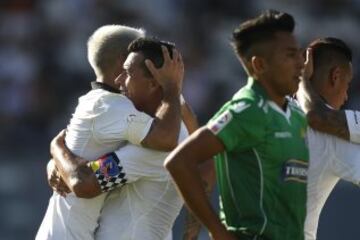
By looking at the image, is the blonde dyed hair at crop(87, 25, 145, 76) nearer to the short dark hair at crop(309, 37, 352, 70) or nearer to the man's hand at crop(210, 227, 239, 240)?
the short dark hair at crop(309, 37, 352, 70)

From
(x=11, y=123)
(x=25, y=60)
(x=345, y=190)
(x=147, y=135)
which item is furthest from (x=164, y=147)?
(x=25, y=60)

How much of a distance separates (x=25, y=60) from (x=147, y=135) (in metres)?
8.11

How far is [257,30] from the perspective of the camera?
219 inches

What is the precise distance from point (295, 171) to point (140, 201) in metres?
1.09

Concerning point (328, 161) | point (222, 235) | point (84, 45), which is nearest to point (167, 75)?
point (328, 161)

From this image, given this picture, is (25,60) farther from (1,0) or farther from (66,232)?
(66,232)

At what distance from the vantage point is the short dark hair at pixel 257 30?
219 inches

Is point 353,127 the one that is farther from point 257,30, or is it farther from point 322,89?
point 257,30

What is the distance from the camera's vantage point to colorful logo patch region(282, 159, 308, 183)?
5504mm

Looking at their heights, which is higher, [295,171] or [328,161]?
[295,171]

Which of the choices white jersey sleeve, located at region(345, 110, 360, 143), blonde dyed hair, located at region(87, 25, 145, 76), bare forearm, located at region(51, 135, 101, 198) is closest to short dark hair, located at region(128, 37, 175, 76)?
blonde dyed hair, located at region(87, 25, 145, 76)

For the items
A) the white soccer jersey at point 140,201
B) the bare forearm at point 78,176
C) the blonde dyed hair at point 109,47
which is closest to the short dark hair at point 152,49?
the blonde dyed hair at point 109,47

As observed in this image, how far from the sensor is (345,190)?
11.3 meters

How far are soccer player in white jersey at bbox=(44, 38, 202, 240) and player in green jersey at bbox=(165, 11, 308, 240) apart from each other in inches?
31.5
